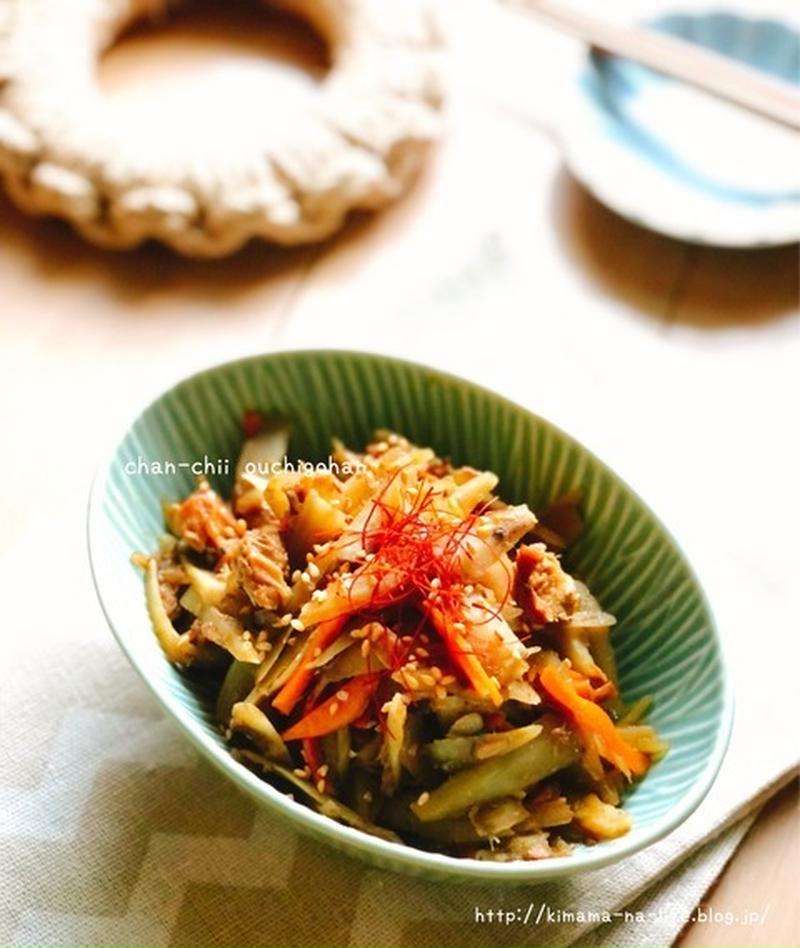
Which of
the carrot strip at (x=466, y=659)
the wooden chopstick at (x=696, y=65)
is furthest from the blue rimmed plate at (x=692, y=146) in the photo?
the carrot strip at (x=466, y=659)

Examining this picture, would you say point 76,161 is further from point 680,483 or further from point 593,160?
point 680,483

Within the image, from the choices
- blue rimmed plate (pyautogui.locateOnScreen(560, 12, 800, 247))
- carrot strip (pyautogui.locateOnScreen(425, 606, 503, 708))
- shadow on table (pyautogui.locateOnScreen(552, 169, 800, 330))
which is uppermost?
blue rimmed plate (pyautogui.locateOnScreen(560, 12, 800, 247))

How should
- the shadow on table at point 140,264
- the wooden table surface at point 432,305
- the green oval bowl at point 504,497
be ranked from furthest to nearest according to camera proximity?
the shadow on table at point 140,264 → the wooden table surface at point 432,305 → the green oval bowl at point 504,497

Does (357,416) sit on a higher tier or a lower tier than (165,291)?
higher

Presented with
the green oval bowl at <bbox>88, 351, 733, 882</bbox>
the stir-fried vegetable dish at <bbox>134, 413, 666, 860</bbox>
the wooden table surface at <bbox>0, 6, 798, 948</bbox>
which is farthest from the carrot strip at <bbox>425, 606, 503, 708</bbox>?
the wooden table surface at <bbox>0, 6, 798, 948</bbox>

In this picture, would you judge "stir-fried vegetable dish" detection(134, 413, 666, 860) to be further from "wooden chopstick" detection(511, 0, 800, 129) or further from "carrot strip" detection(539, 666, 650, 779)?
"wooden chopstick" detection(511, 0, 800, 129)

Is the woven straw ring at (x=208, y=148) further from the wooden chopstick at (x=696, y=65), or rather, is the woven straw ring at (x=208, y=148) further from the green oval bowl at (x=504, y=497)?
the green oval bowl at (x=504, y=497)

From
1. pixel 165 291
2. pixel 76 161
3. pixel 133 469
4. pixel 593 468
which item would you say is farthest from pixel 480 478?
pixel 76 161
